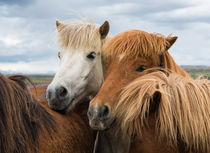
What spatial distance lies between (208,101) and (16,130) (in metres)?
2.20

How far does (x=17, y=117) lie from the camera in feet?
9.97

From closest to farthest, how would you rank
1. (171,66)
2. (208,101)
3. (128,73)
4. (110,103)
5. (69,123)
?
(208,101), (110,103), (128,73), (171,66), (69,123)

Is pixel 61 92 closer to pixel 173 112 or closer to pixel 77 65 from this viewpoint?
pixel 77 65

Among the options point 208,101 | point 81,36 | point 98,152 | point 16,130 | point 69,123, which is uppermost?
point 81,36

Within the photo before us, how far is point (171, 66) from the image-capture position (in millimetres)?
4539

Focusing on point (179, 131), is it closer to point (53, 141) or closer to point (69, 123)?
point (53, 141)

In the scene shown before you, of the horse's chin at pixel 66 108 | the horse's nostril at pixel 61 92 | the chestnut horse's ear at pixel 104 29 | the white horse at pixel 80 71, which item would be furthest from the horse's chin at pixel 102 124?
the chestnut horse's ear at pixel 104 29

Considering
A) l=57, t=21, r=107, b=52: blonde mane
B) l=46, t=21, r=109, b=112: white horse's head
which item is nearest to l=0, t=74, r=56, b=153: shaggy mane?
l=46, t=21, r=109, b=112: white horse's head

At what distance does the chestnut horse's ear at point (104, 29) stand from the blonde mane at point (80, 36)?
0.28 ft

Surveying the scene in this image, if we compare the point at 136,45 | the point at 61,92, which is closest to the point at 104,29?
the point at 136,45

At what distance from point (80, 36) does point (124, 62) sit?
143cm

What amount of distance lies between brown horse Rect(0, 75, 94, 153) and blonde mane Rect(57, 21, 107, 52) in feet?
4.68

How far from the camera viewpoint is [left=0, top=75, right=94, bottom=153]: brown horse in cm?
286

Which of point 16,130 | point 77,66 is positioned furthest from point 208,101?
point 77,66
